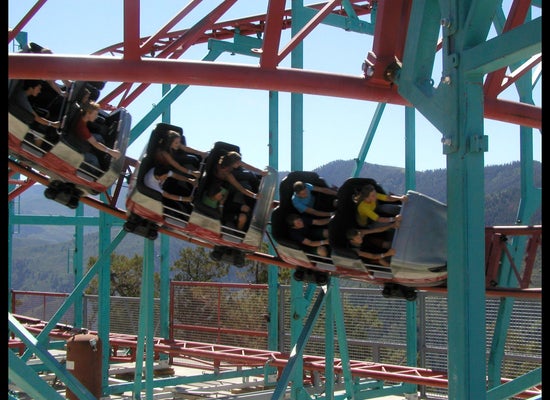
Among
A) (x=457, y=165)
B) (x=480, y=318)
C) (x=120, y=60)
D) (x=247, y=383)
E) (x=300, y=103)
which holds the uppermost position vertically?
(x=300, y=103)

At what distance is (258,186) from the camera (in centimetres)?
592

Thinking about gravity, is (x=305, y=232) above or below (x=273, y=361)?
above

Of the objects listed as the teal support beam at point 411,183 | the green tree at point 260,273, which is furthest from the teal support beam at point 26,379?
the green tree at point 260,273

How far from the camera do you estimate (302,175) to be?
5.85 meters

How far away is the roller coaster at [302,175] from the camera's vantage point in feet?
11.4

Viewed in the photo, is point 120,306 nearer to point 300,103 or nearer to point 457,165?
point 300,103

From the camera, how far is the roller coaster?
3.46 m

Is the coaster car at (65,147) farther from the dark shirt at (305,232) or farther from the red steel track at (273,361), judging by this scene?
the red steel track at (273,361)

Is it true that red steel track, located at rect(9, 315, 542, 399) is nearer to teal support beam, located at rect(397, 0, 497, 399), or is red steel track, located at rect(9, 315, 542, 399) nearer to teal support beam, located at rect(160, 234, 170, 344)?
teal support beam, located at rect(160, 234, 170, 344)

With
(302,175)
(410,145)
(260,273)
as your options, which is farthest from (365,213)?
(260,273)

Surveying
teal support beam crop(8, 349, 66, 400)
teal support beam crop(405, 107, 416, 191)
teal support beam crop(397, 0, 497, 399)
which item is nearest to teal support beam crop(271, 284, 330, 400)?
teal support beam crop(8, 349, 66, 400)

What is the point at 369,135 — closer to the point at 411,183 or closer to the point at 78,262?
the point at 411,183
